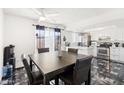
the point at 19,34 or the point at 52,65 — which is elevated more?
the point at 19,34

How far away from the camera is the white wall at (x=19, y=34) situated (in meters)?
3.10

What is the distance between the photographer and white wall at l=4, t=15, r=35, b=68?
3097 mm

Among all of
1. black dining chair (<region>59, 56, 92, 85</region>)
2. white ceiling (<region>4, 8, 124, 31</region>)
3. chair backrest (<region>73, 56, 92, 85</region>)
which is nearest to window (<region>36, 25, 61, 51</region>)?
white ceiling (<region>4, 8, 124, 31</region>)

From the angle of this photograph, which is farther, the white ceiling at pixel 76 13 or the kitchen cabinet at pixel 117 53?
the kitchen cabinet at pixel 117 53

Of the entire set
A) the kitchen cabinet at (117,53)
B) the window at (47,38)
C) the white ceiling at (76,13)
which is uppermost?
the white ceiling at (76,13)

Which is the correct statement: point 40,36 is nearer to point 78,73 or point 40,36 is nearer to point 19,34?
point 19,34

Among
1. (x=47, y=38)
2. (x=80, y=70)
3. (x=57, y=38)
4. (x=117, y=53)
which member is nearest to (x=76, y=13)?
(x=47, y=38)

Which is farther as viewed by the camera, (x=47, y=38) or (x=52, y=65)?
(x=47, y=38)

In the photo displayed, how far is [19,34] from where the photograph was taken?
3.31 m

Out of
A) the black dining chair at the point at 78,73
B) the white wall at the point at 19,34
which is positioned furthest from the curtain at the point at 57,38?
the black dining chair at the point at 78,73

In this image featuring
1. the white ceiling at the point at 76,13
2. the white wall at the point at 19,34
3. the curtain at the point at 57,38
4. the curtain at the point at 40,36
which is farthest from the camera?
the curtain at the point at 57,38

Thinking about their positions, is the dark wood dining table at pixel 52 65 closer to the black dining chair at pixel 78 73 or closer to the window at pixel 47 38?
the black dining chair at pixel 78 73
